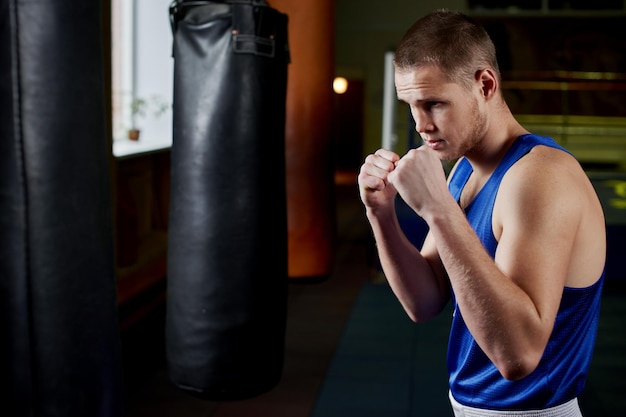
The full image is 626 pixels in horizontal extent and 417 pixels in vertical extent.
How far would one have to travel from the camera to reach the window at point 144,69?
4.89 metres

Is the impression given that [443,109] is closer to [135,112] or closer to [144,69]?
[135,112]

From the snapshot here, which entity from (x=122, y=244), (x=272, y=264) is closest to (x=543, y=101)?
(x=122, y=244)

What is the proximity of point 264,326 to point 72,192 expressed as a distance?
46.9 inches

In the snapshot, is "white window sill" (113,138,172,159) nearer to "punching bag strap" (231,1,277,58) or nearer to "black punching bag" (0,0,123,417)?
"punching bag strap" (231,1,277,58)

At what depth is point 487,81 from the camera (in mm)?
1160

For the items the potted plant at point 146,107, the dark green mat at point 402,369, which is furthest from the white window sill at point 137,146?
the dark green mat at point 402,369

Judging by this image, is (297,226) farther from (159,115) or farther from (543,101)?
(543,101)

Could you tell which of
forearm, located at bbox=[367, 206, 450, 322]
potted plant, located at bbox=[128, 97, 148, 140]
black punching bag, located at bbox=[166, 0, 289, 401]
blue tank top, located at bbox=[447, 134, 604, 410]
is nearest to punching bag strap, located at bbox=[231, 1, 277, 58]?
black punching bag, located at bbox=[166, 0, 289, 401]

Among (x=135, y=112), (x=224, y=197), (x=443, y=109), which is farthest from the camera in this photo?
(x=135, y=112)

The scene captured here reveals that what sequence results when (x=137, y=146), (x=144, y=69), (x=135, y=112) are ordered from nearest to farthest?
1. (x=137, y=146)
2. (x=135, y=112)
3. (x=144, y=69)

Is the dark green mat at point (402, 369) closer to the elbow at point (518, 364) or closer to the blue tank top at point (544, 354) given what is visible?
the blue tank top at point (544, 354)

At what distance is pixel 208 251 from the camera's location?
95.8 inches

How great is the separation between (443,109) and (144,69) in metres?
4.14

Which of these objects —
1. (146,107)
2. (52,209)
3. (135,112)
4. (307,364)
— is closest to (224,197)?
(52,209)
